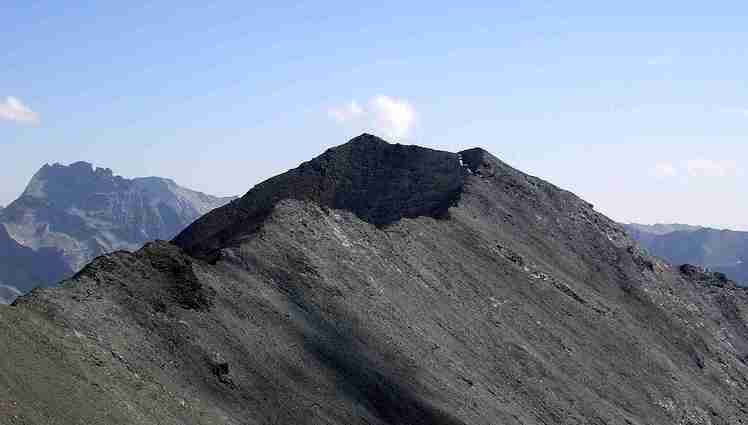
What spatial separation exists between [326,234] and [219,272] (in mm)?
10629

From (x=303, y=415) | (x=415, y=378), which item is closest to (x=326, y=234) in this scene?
(x=415, y=378)

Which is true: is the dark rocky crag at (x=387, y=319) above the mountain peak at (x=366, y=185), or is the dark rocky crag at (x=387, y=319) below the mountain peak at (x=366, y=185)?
below

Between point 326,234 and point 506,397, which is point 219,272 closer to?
point 326,234

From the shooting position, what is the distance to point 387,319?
48938 millimetres

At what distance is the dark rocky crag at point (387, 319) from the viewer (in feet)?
115

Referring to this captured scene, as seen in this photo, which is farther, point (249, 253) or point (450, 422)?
point (249, 253)

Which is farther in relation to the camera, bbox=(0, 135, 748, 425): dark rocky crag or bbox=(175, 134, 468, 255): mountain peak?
bbox=(175, 134, 468, 255): mountain peak

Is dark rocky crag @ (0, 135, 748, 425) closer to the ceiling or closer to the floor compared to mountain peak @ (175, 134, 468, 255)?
closer to the floor

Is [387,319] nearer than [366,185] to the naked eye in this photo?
Yes

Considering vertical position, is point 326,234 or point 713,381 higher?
point 326,234

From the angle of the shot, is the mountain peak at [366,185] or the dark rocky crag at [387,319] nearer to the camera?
the dark rocky crag at [387,319]

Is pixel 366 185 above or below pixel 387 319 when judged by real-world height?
above

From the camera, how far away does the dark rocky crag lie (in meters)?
35.2

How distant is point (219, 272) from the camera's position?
44.9 m
